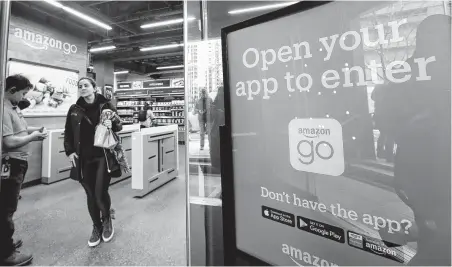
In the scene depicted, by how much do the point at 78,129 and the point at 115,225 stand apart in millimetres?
1233

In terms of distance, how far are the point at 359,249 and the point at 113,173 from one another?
2122mm

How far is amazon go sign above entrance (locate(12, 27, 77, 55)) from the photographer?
14.3 ft

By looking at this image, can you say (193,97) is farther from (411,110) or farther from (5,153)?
(5,153)

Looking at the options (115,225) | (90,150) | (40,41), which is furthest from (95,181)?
(40,41)

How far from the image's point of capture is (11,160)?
1823 mm

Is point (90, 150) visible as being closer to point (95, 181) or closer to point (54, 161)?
point (95, 181)

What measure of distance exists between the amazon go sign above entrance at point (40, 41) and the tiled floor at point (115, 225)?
9.42ft

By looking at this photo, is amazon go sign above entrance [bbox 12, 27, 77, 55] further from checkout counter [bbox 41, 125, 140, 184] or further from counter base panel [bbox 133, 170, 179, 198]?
counter base panel [bbox 133, 170, 179, 198]

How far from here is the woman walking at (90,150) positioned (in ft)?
6.90

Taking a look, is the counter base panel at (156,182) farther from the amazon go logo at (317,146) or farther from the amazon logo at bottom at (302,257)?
the amazon go logo at (317,146)

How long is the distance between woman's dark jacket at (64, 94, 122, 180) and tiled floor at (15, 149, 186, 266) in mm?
718

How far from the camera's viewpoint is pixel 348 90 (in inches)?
28.1

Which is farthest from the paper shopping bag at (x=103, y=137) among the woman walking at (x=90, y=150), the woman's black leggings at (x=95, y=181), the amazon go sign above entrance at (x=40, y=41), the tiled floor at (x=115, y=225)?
the amazon go sign above entrance at (x=40, y=41)

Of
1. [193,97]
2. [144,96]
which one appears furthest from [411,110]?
[144,96]
